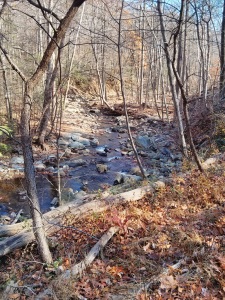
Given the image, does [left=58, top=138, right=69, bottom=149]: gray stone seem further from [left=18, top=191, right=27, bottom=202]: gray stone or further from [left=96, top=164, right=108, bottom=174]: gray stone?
[left=18, top=191, right=27, bottom=202]: gray stone

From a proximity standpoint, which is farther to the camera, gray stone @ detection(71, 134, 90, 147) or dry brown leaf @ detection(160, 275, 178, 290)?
gray stone @ detection(71, 134, 90, 147)

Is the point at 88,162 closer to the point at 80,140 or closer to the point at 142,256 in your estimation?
the point at 80,140

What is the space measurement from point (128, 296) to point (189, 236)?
4.15ft

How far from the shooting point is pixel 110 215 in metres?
4.49

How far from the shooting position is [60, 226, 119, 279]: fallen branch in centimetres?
335

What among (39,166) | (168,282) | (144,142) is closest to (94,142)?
(144,142)

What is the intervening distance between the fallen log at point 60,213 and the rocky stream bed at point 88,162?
0.69 m

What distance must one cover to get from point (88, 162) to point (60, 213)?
5.47 meters

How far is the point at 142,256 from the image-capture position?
361 cm

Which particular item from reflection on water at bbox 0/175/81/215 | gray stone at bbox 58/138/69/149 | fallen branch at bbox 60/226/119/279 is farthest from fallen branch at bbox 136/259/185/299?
gray stone at bbox 58/138/69/149

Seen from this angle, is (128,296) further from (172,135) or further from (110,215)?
(172,135)

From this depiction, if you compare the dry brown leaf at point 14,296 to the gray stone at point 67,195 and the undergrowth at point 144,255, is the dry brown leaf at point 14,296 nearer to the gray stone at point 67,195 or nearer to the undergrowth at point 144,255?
the undergrowth at point 144,255

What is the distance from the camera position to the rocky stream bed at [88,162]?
729cm

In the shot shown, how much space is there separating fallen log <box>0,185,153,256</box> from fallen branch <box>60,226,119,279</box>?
556 mm
